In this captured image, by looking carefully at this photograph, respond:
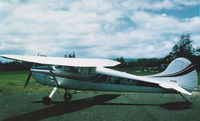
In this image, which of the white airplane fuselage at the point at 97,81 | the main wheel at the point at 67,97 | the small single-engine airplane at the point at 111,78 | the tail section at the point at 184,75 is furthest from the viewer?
the main wheel at the point at 67,97

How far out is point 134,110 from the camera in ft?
24.4

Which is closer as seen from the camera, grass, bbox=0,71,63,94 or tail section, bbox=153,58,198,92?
tail section, bbox=153,58,198,92

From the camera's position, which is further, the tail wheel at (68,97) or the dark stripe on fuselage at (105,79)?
the tail wheel at (68,97)

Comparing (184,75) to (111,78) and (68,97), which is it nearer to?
(111,78)

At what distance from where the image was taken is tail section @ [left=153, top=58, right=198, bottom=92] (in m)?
8.21

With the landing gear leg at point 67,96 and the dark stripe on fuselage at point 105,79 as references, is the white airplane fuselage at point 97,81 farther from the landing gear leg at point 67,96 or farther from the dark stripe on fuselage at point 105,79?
the landing gear leg at point 67,96

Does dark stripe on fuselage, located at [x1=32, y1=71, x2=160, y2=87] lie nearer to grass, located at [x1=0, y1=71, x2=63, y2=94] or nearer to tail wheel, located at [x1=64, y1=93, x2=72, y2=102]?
tail wheel, located at [x1=64, y1=93, x2=72, y2=102]

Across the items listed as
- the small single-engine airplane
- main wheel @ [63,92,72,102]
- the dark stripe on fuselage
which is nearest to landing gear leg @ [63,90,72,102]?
main wheel @ [63,92,72,102]

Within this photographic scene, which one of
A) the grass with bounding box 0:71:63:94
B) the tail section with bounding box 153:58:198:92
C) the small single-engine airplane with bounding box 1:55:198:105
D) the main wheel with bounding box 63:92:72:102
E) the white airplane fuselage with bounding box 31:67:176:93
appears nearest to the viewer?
the tail section with bounding box 153:58:198:92

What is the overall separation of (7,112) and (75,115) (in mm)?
2970

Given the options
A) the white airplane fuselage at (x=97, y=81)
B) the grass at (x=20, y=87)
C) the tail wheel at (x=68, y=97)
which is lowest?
the grass at (x=20, y=87)

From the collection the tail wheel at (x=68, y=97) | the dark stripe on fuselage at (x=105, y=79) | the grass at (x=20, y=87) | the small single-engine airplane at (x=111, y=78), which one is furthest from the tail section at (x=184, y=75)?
the grass at (x=20, y=87)

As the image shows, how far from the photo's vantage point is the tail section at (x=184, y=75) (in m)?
8.21

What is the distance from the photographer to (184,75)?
8328mm
